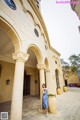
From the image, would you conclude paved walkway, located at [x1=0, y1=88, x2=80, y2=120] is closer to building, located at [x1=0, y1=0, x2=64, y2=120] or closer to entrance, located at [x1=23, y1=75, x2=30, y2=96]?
building, located at [x1=0, y1=0, x2=64, y2=120]

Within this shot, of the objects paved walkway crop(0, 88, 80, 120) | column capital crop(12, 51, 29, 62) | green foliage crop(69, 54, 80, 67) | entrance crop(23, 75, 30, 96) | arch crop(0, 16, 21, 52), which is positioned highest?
green foliage crop(69, 54, 80, 67)

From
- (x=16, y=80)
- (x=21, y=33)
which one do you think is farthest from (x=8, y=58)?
(x=16, y=80)

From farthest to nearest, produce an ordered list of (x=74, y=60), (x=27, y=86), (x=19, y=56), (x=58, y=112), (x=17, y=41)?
(x=74, y=60) → (x=27, y=86) → (x=58, y=112) → (x=17, y=41) → (x=19, y=56)

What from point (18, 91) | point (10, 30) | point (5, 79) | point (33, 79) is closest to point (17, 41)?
point (10, 30)

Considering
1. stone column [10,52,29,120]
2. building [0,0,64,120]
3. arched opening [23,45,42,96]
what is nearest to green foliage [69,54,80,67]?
arched opening [23,45,42,96]

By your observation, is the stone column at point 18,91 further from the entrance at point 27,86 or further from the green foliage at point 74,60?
the green foliage at point 74,60

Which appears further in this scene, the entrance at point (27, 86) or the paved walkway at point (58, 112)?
the entrance at point (27, 86)

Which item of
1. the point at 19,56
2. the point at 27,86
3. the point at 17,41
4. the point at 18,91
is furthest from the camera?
the point at 27,86

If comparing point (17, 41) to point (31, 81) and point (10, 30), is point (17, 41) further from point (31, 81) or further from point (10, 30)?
point (31, 81)

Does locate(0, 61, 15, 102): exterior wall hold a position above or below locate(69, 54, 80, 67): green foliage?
below

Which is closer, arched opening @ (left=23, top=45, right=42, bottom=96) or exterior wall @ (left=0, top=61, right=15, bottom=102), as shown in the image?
exterior wall @ (left=0, top=61, right=15, bottom=102)

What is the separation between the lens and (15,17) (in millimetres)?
4562

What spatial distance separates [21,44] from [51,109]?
393 centimetres

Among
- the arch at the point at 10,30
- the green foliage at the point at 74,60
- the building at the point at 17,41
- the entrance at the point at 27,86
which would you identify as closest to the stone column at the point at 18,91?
the building at the point at 17,41
